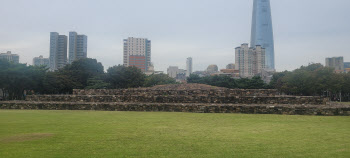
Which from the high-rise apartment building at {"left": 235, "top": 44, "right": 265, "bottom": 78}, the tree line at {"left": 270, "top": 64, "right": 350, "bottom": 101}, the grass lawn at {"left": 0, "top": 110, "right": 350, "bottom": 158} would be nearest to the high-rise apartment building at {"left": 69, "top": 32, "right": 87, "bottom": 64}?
the high-rise apartment building at {"left": 235, "top": 44, "right": 265, "bottom": 78}

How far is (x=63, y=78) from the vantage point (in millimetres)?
50219

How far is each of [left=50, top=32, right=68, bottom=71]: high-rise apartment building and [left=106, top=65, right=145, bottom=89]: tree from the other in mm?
95645

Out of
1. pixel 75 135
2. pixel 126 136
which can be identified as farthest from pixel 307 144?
pixel 75 135

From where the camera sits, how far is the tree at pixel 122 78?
52.7m

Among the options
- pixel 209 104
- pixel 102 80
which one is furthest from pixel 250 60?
pixel 209 104

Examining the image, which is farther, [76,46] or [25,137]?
[76,46]

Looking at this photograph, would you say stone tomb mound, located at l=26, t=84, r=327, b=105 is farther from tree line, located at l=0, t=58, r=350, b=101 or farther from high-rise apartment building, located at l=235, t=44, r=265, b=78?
high-rise apartment building, located at l=235, t=44, r=265, b=78

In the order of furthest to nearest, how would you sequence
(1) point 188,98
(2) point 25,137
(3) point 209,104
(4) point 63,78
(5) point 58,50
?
(5) point 58,50 < (4) point 63,78 < (1) point 188,98 < (3) point 209,104 < (2) point 25,137

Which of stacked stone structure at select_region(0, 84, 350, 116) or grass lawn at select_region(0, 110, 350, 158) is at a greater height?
stacked stone structure at select_region(0, 84, 350, 116)

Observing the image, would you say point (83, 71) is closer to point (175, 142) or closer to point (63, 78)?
point (63, 78)

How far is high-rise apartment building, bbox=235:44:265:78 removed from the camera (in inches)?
5482

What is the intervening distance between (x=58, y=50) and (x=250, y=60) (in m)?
101

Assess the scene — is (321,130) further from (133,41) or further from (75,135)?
(133,41)

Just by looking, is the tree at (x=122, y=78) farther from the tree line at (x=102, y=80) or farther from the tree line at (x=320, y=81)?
the tree line at (x=320, y=81)
